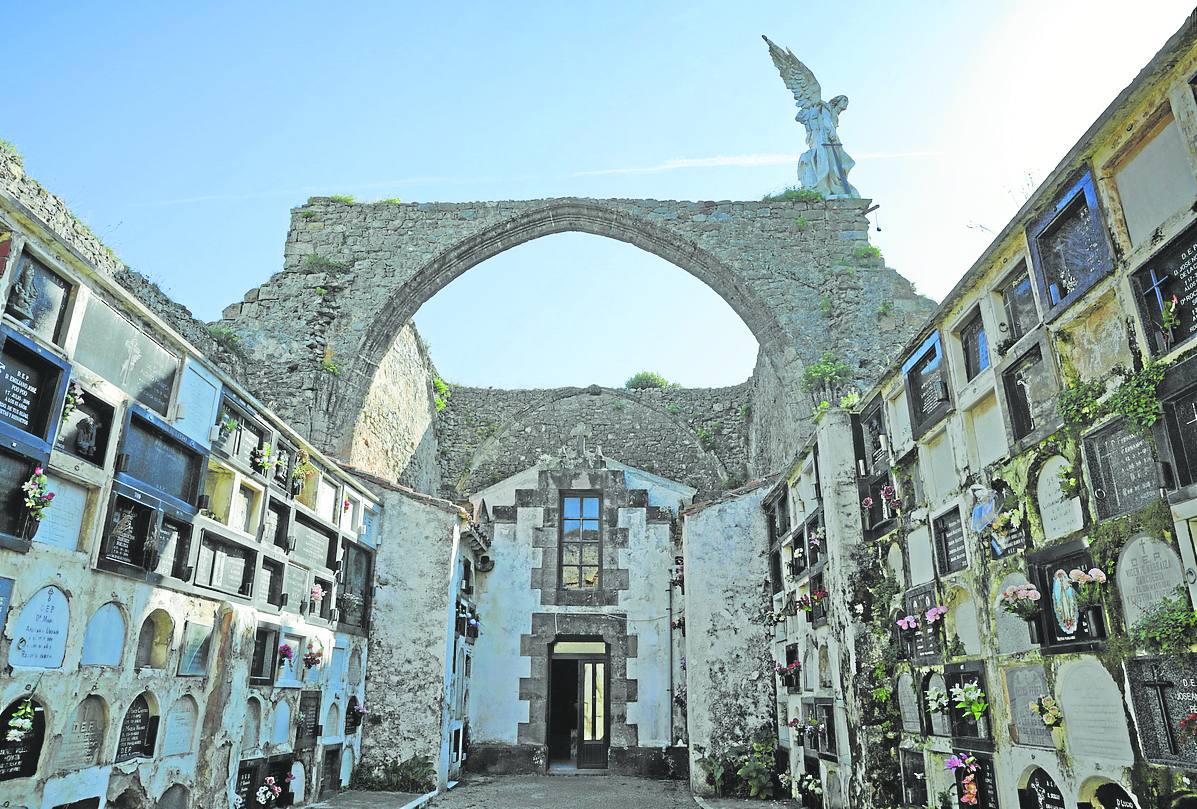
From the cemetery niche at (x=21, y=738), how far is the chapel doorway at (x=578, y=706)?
360 inches

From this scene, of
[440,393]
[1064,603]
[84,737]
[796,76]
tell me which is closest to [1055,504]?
[1064,603]

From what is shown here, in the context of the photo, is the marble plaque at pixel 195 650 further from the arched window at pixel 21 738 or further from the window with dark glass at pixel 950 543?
the window with dark glass at pixel 950 543

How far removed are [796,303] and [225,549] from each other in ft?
37.4

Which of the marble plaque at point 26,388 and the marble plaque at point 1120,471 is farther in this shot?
the marble plaque at point 26,388

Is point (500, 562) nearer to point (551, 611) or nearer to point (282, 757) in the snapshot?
point (551, 611)

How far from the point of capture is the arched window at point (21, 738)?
190 inches

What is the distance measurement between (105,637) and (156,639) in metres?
0.78

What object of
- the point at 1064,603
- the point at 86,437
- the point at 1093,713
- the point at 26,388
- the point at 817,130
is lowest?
the point at 1093,713

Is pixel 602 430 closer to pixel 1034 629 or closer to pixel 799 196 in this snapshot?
pixel 799 196

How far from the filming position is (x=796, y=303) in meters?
15.7

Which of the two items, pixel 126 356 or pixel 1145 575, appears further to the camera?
pixel 126 356

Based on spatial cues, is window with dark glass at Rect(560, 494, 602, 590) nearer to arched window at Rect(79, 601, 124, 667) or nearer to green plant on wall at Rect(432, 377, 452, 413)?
green plant on wall at Rect(432, 377, 452, 413)

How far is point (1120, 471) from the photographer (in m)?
4.29

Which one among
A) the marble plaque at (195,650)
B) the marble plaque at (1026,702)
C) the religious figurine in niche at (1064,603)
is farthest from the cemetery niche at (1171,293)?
the marble plaque at (195,650)
